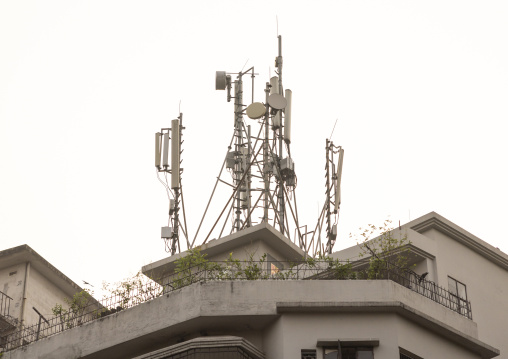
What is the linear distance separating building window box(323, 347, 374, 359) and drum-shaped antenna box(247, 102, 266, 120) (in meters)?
13.0

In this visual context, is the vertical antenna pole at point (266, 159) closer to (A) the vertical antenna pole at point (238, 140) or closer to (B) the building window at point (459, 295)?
(A) the vertical antenna pole at point (238, 140)

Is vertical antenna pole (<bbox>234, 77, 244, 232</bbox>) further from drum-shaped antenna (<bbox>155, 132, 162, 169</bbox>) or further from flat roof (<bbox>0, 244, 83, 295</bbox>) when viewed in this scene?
flat roof (<bbox>0, 244, 83, 295</bbox>)

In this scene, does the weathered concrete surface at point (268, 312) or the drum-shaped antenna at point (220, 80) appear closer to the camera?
the weathered concrete surface at point (268, 312)

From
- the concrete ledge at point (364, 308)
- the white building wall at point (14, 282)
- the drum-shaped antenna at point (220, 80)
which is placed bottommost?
the concrete ledge at point (364, 308)

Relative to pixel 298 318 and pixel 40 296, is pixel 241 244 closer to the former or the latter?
pixel 298 318

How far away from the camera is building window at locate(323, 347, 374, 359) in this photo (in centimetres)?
3169

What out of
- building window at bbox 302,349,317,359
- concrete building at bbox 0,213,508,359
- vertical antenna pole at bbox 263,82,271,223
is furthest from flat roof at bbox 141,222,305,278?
building window at bbox 302,349,317,359

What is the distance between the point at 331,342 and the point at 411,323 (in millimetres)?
2540

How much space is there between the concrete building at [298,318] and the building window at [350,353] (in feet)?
0.09

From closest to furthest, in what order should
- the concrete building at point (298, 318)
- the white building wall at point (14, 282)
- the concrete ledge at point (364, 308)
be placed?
the concrete building at point (298, 318)
the concrete ledge at point (364, 308)
the white building wall at point (14, 282)

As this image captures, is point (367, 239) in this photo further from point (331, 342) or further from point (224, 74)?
point (224, 74)

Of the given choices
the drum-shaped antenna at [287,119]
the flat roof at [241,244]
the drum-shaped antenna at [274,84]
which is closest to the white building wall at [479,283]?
the flat roof at [241,244]

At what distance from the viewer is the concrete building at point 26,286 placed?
42000 millimetres

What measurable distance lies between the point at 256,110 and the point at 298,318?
1233 cm
